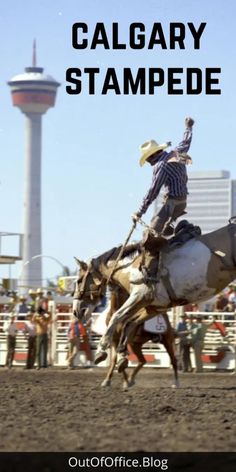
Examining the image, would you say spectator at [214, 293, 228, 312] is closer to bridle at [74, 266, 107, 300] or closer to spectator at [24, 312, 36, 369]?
spectator at [24, 312, 36, 369]

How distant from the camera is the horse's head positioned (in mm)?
16906

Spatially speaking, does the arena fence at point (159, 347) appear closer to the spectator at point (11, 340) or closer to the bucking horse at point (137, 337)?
the spectator at point (11, 340)

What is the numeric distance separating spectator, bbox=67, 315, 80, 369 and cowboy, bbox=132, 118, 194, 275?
34.2 feet

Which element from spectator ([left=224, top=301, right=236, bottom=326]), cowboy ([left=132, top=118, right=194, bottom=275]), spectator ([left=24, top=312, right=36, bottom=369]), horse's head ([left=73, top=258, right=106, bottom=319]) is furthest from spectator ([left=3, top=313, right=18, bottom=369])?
cowboy ([left=132, top=118, right=194, bottom=275])

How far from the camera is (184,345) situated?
24.4 meters

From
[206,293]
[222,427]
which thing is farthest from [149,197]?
[222,427]

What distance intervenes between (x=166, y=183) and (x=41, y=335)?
37.8 feet

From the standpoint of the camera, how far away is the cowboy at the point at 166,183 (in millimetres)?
15367

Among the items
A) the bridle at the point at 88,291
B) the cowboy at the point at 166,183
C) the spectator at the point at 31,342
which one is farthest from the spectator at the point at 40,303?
the cowboy at the point at 166,183

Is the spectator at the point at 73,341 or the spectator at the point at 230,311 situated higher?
the spectator at the point at 230,311

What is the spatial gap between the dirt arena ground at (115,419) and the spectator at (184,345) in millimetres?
8144

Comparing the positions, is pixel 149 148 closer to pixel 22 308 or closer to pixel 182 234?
pixel 182 234

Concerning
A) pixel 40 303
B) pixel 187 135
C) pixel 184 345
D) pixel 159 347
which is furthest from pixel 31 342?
pixel 187 135

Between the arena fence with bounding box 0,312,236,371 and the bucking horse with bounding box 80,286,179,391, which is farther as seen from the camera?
the arena fence with bounding box 0,312,236,371
